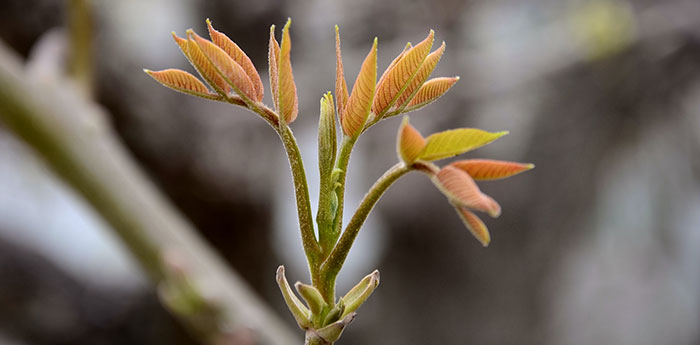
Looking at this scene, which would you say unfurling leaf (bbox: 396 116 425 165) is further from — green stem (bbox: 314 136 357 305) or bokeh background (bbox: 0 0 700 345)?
bokeh background (bbox: 0 0 700 345)

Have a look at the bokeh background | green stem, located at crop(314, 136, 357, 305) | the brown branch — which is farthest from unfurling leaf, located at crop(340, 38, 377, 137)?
the bokeh background

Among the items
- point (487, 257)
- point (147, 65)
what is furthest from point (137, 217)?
point (487, 257)

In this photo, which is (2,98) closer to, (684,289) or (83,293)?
(83,293)

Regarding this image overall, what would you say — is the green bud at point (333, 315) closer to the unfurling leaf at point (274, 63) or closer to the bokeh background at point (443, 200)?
the unfurling leaf at point (274, 63)

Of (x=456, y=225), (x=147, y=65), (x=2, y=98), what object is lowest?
(x=456, y=225)

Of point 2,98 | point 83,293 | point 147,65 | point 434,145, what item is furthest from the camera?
point 83,293

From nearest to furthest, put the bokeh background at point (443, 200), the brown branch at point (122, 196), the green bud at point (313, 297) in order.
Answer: the green bud at point (313, 297) < the brown branch at point (122, 196) < the bokeh background at point (443, 200)

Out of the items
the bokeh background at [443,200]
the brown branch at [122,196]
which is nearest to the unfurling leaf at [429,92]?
the brown branch at [122,196]

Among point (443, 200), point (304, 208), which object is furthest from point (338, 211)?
point (443, 200)
